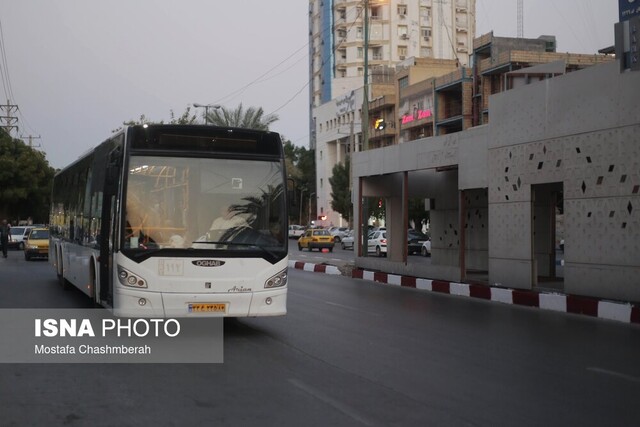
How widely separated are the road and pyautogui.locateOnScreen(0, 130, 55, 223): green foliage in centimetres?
6015

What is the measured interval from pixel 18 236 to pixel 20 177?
16958mm

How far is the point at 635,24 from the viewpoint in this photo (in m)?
15.4

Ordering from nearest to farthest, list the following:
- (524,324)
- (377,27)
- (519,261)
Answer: (524,324) → (519,261) → (377,27)

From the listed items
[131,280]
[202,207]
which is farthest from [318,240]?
[131,280]

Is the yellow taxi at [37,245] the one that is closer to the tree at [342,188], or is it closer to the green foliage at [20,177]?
the green foliage at [20,177]

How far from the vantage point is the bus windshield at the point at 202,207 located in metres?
11.3

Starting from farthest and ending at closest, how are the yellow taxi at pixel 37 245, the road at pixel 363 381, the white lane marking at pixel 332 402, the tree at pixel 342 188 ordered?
1. the tree at pixel 342 188
2. the yellow taxi at pixel 37 245
3. the road at pixel 363 381
4. the white lane marking at pixel 332 402

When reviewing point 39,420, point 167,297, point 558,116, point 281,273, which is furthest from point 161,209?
point 558,116

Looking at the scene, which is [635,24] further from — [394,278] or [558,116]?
[394,278]

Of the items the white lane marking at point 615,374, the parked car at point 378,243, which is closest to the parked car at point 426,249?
the parked car at point 378,243

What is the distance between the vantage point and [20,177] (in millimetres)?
70125

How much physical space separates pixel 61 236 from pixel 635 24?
14130mm

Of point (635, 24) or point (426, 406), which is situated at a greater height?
point (635, 24)

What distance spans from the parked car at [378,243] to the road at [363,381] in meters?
32.4
